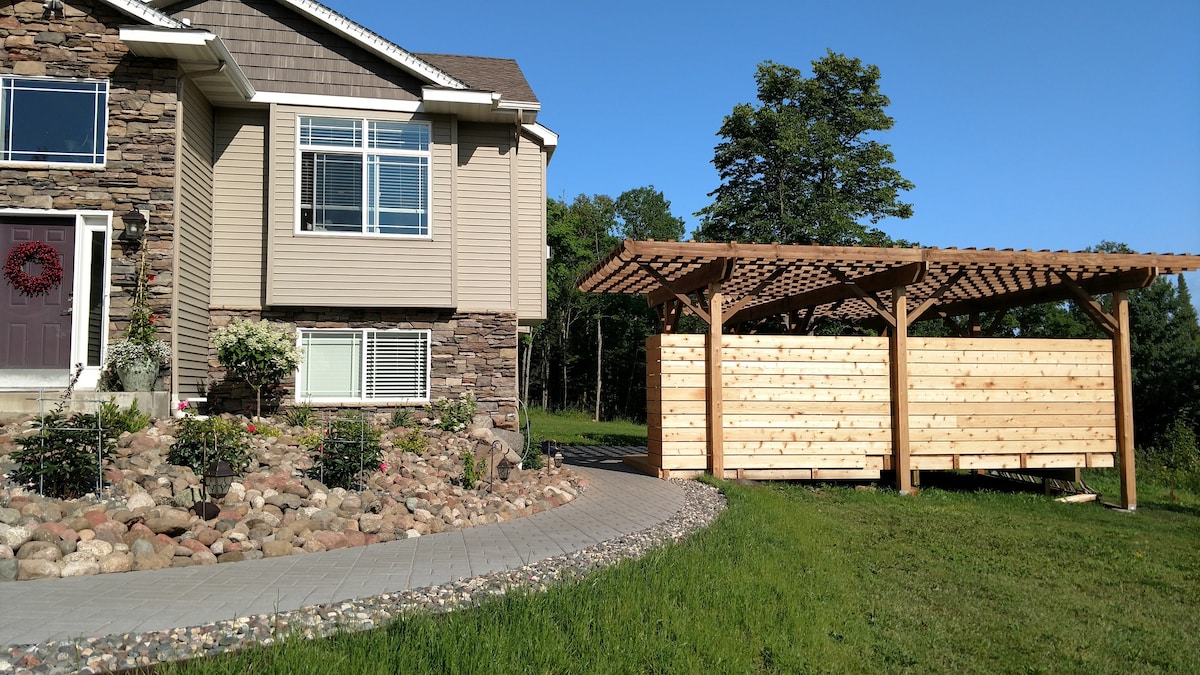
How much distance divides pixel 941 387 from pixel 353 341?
27.5ft

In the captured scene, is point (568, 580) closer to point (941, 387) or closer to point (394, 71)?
point (941, 387)

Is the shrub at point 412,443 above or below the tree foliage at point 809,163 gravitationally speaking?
below

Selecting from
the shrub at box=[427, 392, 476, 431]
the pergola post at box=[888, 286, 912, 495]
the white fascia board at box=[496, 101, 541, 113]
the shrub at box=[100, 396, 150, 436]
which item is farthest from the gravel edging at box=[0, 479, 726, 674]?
the white fascia board at box=[496, 101, 541, 113]

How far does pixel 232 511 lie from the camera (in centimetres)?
684

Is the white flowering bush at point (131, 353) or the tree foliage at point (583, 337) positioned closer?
the white flowering bush at point (131, 353)

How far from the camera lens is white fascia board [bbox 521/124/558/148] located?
1353 centimetres

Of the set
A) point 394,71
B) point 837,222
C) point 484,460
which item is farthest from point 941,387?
point 837,222

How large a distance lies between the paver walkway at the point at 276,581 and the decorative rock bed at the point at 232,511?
199mm

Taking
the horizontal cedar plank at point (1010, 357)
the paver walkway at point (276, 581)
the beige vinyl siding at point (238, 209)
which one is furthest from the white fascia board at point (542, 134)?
the paver walkway at point (276, 581)

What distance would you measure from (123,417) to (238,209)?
4676mm

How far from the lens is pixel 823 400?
11531 millimetres

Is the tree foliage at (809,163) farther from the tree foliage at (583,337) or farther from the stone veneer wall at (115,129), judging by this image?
the stone veneer wall at (115,129)

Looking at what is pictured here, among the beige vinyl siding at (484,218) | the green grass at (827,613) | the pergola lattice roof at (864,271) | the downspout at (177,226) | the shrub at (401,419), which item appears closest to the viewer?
the green grass at (827,613)

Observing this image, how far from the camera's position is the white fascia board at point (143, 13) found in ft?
33.8
